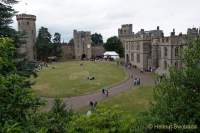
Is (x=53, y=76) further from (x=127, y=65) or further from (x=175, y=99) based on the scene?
(x=175, y=99)

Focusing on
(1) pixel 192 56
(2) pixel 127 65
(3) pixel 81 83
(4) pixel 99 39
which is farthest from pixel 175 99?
(4) pixel 99 39

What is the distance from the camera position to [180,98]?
11.1m

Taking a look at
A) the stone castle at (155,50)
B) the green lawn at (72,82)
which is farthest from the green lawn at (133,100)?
the stone castle at (155,50)

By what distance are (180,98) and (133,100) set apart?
71.3 ft

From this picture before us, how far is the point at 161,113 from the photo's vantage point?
1144 cm

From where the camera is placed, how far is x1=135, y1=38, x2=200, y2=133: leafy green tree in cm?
1085

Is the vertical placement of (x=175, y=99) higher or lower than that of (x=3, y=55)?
lower

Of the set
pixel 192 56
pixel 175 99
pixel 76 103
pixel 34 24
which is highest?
pixel 34 24

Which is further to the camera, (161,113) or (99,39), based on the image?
(99,39)

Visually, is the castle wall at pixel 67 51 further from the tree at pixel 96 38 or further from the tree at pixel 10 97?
the tree at pixel 10 97

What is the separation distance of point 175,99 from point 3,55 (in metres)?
6.82

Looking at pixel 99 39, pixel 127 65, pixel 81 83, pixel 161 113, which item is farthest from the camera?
pixel 99 39

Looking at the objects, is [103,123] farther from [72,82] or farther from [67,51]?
[67,51]

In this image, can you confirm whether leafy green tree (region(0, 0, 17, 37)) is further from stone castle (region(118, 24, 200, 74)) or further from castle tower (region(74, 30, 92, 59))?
castle tower (region(74, 30, 92, 59))
